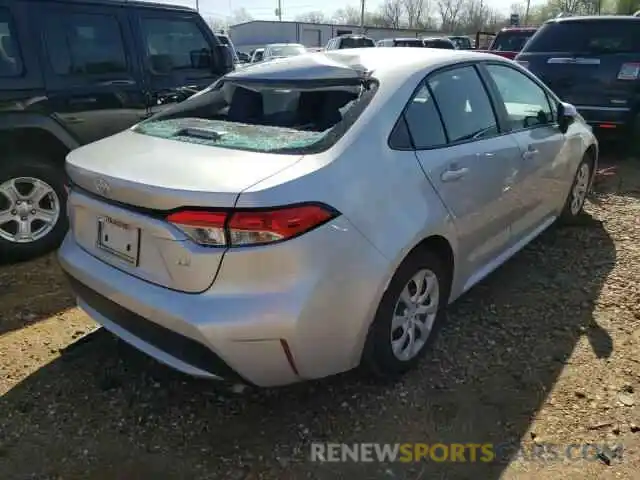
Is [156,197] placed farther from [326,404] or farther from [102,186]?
[326,404]

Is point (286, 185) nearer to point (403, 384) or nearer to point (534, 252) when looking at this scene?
point (403, 384)

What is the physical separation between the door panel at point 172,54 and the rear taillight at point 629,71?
4.90 m

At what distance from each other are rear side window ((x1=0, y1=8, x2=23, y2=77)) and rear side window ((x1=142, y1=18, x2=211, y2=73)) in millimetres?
1126

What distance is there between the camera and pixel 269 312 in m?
2.07

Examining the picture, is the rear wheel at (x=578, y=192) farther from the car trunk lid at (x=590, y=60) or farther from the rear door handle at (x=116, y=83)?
the rear door handle at (x=116, y=83)

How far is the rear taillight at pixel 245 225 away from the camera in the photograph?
202 centimetres

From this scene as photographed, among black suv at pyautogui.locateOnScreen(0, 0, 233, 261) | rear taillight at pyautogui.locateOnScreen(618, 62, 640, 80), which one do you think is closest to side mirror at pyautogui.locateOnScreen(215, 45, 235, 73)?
black suv at pyautogui.locateOnScreen(0, 0, 233, 261)

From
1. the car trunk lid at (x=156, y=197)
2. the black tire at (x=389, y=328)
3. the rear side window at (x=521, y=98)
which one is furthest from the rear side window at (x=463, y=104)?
the car trunk lid at (x=156, y=197)

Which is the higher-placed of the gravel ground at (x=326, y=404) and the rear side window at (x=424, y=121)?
the rear side window at (x=424, y=121)

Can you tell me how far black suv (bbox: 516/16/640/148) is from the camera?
6910 mm

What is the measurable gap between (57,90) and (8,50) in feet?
1.32

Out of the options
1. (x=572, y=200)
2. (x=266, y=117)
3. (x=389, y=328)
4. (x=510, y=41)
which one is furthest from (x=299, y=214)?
(x=510, y=41)

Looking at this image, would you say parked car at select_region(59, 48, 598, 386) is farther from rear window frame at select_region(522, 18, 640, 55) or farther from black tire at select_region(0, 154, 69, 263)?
rear window frame at select_region(522, 18, 640, 55)

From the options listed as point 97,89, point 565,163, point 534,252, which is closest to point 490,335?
point 534,252
